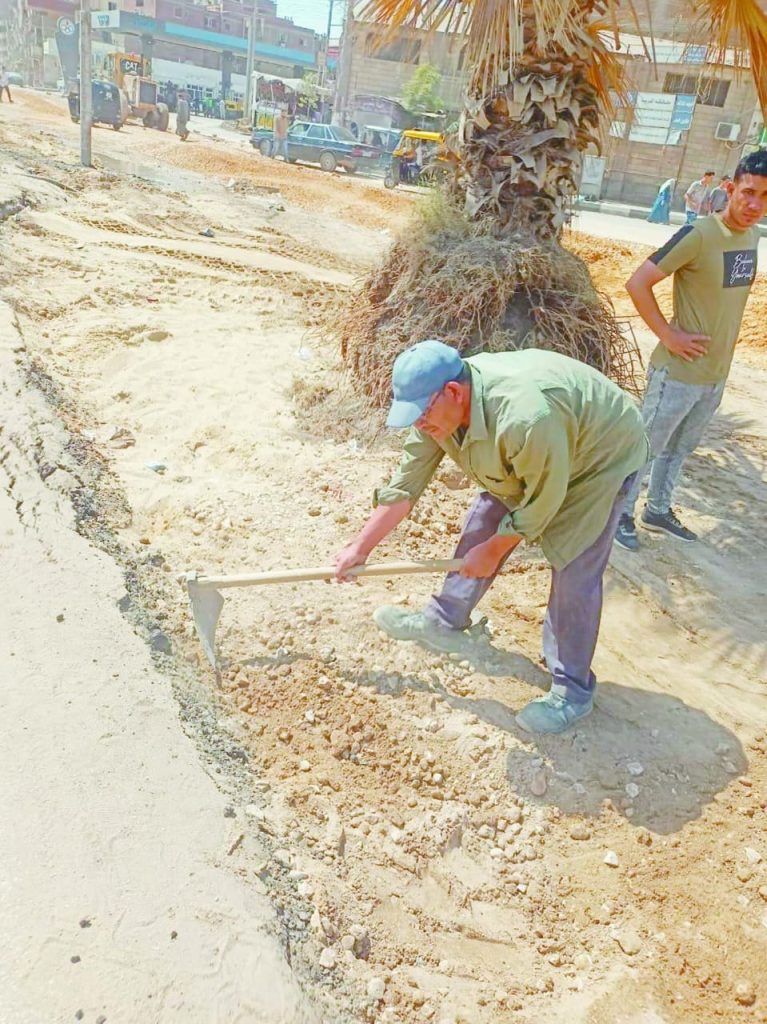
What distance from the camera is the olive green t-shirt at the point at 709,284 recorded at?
137 inches

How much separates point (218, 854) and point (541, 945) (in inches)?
37.5

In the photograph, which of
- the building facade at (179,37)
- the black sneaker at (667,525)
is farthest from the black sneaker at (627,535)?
the building facade at (179,37)

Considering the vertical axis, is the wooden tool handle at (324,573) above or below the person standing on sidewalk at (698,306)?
below

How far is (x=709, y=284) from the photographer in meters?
3.56

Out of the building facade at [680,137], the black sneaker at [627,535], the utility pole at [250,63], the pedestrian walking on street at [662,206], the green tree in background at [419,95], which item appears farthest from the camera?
the utility pole at [250,63]

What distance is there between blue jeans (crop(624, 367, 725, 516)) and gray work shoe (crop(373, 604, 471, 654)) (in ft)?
3.71

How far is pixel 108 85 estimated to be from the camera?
981 inches

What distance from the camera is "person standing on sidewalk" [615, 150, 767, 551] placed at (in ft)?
11.4

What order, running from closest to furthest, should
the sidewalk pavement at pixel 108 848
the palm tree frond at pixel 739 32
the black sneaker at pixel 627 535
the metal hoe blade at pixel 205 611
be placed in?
1. the sidewalk pavement at pixel 108 848
2. the metal hoe blade at pixel 205 611
3. the black sneaker at pixel 627 535
4. the palm tree frond at pixel 739 32

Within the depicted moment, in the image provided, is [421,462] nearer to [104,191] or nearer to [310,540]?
[310,540]

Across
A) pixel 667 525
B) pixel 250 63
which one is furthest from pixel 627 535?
pixel 250 63

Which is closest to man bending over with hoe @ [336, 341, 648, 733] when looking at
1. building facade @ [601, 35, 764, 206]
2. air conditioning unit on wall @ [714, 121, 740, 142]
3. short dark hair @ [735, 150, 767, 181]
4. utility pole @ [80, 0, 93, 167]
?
short dark hair @ [735, 150, 767, 181]

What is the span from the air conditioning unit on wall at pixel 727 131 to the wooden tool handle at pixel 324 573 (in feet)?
90.5

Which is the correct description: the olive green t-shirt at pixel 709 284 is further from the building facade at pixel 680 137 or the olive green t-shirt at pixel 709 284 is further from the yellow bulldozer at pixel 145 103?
the yellow bulldozer at pixel 145 103
